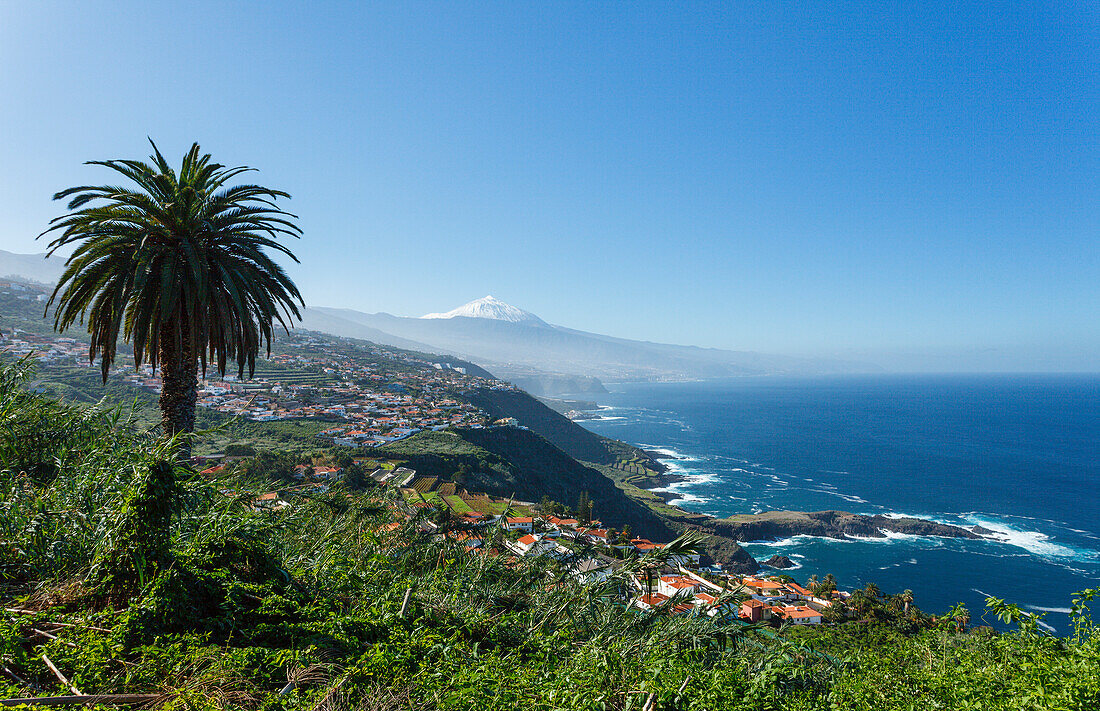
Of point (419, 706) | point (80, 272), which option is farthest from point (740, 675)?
point (80, 272)

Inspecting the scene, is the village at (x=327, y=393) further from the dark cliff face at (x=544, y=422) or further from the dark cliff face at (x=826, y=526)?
the dark cliff face at (x=826, y=526)

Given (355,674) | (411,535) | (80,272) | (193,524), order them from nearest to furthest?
(355,674), (193,524), (80,272), (411,535)

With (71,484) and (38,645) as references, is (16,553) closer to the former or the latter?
(71,484)

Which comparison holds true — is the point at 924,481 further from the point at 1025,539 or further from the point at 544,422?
the point at 544,422

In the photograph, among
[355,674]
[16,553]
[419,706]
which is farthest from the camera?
[16,553]

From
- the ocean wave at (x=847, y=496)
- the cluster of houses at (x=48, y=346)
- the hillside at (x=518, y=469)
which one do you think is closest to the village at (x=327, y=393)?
the cluster of houses at (x=48, y=346)

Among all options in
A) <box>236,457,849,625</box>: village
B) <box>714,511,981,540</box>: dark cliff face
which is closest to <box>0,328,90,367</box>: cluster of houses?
<box>236,457,849,625</box>: village

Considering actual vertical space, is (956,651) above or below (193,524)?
below
